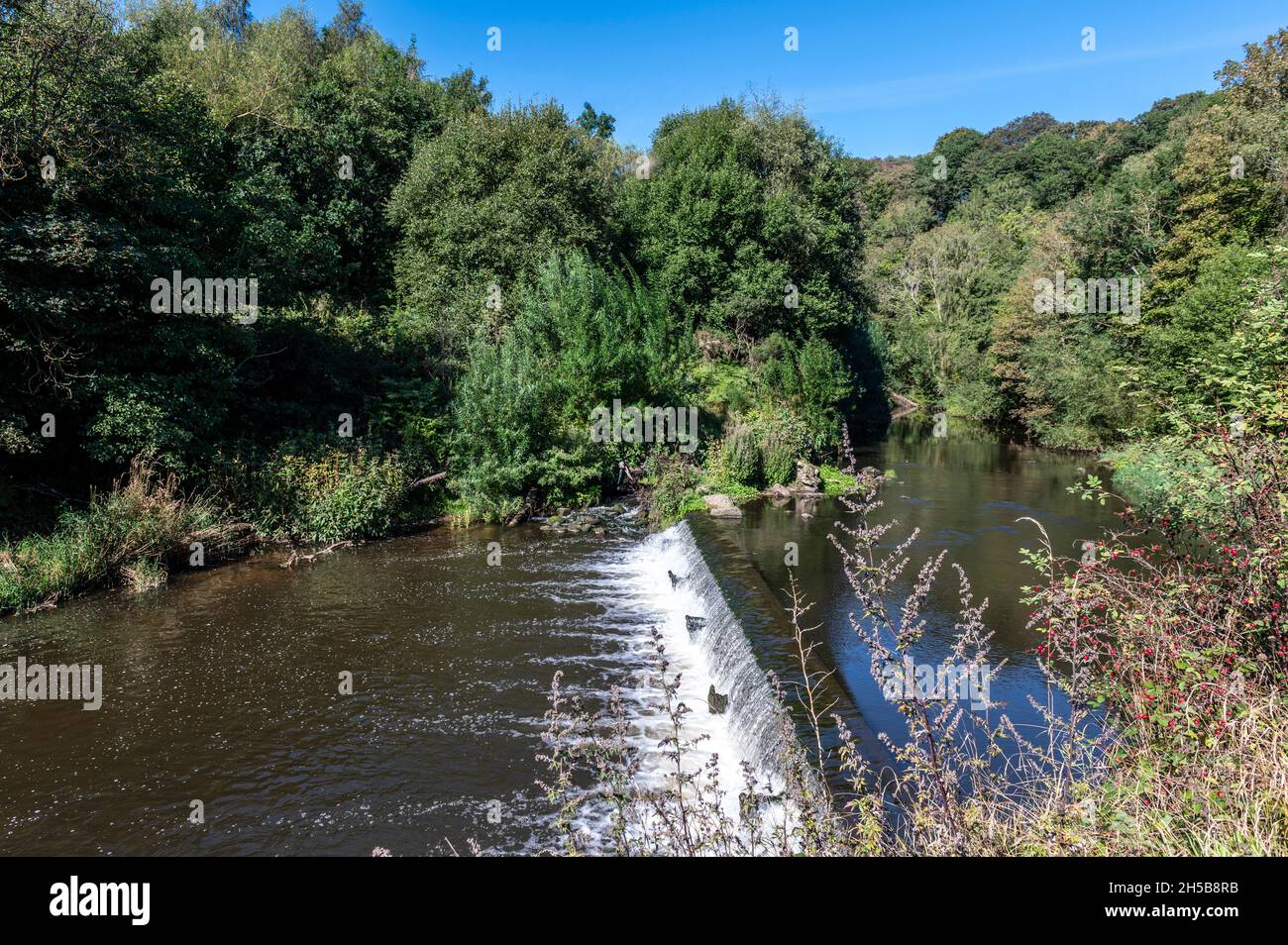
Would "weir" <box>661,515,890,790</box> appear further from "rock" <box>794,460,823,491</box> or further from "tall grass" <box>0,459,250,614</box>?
"tall grass" <box>0,459,250,614</box>

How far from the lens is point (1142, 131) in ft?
202

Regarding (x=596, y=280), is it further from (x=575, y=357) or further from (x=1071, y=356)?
(x=1071, y=356)

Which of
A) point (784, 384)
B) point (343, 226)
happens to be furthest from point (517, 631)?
point (343, 226)

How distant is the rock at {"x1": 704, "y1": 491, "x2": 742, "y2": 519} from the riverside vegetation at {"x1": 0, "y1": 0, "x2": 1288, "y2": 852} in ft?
1.37

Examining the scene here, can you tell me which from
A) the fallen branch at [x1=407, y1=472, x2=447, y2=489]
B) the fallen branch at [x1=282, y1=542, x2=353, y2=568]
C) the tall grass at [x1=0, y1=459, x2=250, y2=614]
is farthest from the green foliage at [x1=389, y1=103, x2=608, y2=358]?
the tall grass at [x1=0, y1=459, x2=250, y2=614]

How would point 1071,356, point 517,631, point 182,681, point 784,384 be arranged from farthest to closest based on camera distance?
point 1071,356 → point 784,384 → point 517,631 → point 182,681

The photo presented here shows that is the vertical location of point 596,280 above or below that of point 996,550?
above

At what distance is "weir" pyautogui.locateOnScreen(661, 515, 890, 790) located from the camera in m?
7.05

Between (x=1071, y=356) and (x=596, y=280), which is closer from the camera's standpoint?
(x=596, y=280)

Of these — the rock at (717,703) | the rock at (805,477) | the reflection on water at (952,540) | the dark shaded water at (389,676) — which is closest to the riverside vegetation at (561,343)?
the rock at (805,477)

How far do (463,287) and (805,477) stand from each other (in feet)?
39.3

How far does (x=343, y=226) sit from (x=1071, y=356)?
2832 cm

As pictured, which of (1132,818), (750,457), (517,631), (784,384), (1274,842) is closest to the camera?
(1274,842)

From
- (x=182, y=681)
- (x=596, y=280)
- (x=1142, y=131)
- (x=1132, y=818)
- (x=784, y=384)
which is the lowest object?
(x=182, y=681)
